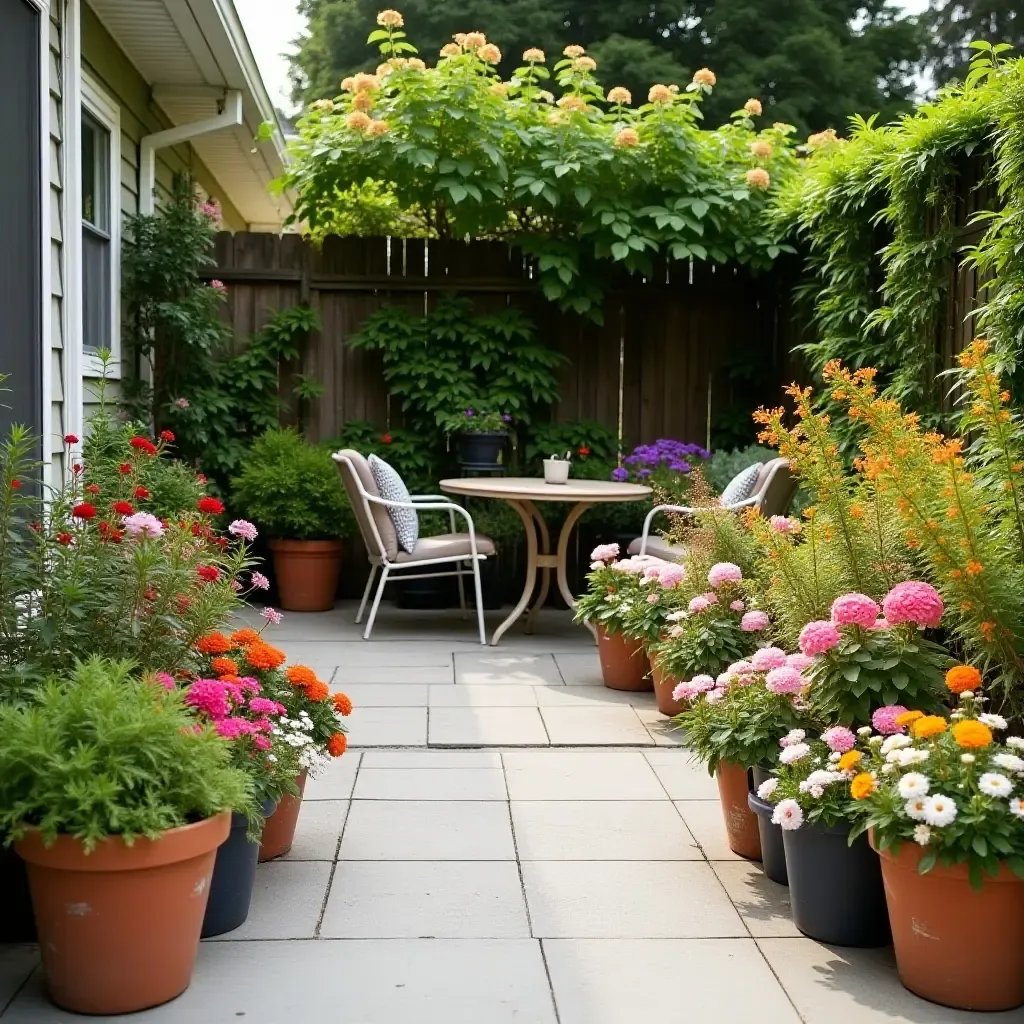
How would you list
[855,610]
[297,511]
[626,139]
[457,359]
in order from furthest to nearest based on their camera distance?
[457,359] → [626,139] → [297,511] → [855,610]

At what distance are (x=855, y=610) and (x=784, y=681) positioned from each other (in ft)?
0.78

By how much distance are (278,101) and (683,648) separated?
18966 millimetres

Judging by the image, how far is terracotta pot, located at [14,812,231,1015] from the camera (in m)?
2.18

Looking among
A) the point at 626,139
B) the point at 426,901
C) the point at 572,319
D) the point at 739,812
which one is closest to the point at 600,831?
the point at 739,812

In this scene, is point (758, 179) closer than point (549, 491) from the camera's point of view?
No

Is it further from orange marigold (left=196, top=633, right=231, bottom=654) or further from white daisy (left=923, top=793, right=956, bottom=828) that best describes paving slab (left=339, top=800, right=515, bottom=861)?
white daisy (left=923, top=793, right=956, bottom=828)

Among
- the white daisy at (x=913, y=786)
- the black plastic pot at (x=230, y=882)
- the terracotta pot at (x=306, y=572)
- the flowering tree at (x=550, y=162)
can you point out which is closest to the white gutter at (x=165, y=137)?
the flowering tree at (x=550, y=162)

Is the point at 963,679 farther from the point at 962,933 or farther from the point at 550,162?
the point at 550,162

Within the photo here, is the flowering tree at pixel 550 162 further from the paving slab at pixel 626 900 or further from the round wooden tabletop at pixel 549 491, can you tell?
the paving slab at pixel 626 900

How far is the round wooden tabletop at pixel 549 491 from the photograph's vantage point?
224 inches

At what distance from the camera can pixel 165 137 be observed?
6.78 metres

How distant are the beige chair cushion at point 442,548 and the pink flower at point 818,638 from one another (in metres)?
3.40

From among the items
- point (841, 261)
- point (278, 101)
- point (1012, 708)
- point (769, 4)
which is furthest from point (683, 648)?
point (278, 101)

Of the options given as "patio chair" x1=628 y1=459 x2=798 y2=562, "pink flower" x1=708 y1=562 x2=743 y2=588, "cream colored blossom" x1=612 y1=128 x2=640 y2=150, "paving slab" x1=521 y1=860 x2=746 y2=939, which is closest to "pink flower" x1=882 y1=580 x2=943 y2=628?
"paving slab" x1=521 y1=860 x2=746 y2=939
